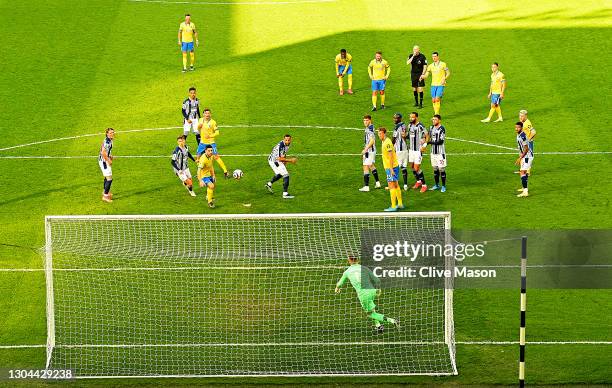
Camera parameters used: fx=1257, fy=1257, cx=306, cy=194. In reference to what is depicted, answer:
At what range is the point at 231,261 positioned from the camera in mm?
29281

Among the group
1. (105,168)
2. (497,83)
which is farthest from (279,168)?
(497,83)

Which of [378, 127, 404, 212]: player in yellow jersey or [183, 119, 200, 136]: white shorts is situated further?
[183, 119, 200, 136]: white shorts

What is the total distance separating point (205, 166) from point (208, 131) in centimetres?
259

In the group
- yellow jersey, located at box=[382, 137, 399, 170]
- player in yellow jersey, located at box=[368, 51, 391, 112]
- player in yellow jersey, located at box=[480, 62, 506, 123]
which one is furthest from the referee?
yellow jersey, located at box=[382, 137, 399, 170]

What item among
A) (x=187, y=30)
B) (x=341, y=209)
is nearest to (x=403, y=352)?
(x=341, y=209)

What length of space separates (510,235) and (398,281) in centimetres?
490

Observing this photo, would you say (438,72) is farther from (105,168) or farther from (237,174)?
(105,168)

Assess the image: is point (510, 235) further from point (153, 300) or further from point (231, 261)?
point (153, 300)

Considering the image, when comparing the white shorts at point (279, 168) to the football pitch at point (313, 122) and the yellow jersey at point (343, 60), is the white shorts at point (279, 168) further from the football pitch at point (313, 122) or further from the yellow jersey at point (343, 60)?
the yellow jersey at point (343, 60)

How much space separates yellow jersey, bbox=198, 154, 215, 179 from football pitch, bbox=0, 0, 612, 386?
94 cm

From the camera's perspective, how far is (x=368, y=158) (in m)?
34.0

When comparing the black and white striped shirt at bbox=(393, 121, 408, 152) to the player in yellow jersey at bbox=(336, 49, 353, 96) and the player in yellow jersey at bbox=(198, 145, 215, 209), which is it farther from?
the player in yellow jersey at bbox=(336, 49, 353, 96)

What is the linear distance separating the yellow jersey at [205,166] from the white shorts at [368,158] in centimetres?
414

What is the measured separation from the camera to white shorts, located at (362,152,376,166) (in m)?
33.9
